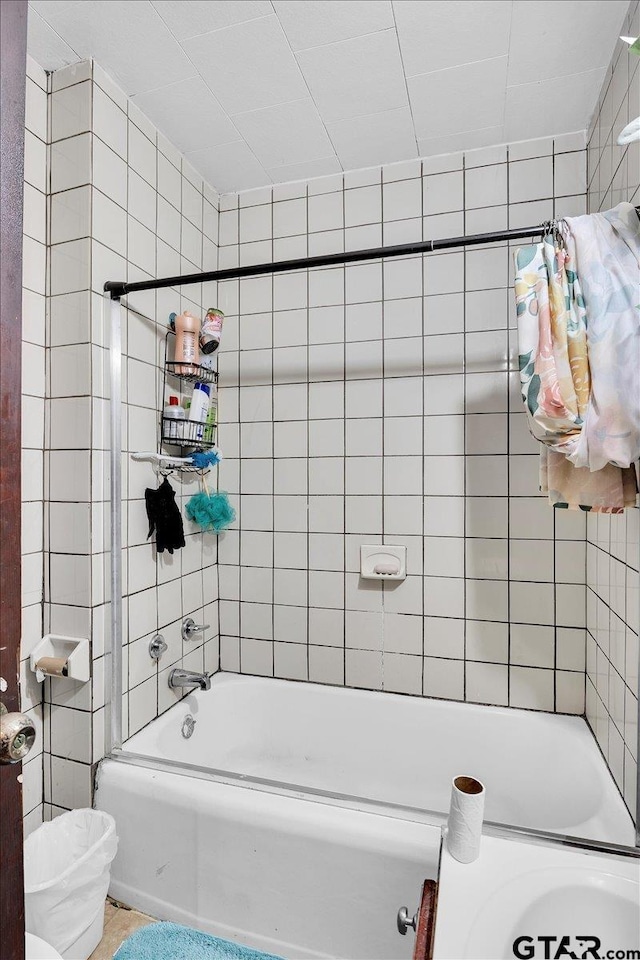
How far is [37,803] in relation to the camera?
143 centimetres

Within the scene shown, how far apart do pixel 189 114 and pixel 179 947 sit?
93.7 inches

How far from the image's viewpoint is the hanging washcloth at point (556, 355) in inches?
40.9

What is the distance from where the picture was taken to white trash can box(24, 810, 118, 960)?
1.17 meters

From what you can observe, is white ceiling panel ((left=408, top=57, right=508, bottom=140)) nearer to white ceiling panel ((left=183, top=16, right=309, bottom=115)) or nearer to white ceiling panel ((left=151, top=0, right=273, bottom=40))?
white ceiling panel ((left=183, top=16, right=309, bottom=115))

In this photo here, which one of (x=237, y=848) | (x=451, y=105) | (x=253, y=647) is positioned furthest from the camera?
(x=253, y=647)

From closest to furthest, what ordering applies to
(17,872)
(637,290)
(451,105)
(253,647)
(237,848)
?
1. (17,872)
2. (637,290)
3. (237,848)
4. (451,105)
5. (253,647)

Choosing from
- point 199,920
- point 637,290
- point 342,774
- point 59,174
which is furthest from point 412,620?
point 59,174

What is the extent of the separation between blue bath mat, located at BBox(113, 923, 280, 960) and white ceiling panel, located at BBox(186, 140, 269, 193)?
7.88ft

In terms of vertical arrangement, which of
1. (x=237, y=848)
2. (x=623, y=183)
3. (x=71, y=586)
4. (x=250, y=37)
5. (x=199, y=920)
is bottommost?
(x=199, y=920)

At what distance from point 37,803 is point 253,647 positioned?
2.76 feet

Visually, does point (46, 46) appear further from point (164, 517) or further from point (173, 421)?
point (164, 517)

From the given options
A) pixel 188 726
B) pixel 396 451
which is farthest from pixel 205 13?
pixel 188 726

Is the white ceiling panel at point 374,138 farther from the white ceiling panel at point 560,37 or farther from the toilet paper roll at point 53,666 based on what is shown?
the toilet paper roll at point 53,666

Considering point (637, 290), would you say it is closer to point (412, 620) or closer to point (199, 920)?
point (412, 620)
